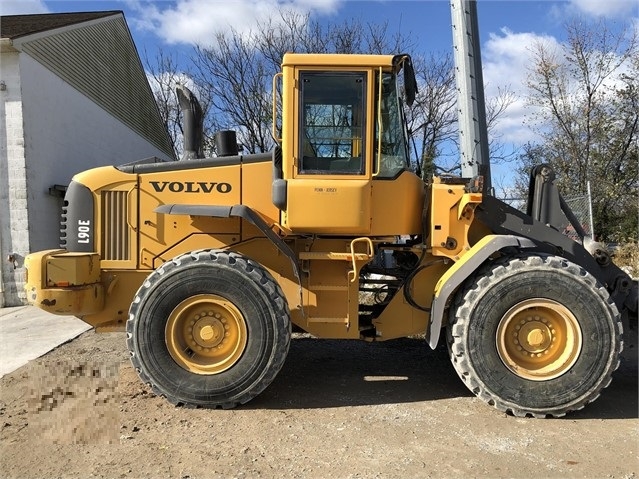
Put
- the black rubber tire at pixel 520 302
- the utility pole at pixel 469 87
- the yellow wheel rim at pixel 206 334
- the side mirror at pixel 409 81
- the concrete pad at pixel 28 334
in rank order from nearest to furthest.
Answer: the black rubber tire at pixel 520 302 < the yellow wheel rim at pixel 206 334 < the side mirror at pixel 409 81 < the concrete pad at pixel 28 334 < the utility pole at pixel 469 87

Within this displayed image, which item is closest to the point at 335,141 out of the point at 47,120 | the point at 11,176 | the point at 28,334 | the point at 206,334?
the point at 206,334

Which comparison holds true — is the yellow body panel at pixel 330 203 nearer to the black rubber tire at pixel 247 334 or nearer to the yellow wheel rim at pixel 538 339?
the black rubber tire at pixel 247 334

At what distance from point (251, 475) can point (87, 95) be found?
1328 cm

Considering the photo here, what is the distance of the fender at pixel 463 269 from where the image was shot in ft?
14.2

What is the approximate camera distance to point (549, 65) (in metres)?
19.2

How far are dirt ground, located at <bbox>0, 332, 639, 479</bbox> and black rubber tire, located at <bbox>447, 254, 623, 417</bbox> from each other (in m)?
0.19

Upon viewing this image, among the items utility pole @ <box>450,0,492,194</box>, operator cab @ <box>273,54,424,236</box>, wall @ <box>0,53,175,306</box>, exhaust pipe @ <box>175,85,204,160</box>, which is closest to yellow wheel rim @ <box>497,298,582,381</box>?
operator cab @ <box>273,54,424,236</box>

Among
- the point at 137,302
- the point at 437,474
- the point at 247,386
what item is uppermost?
the point at 137,302

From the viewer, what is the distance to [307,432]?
12.9 ft

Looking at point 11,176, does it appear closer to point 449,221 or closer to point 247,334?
point 247,334


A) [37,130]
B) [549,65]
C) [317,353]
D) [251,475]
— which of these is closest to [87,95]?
[37,130]

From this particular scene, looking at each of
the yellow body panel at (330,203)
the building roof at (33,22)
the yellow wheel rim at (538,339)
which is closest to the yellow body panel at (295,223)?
the yellow body panel at (330,203)

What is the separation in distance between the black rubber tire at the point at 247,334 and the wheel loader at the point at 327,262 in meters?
0.01

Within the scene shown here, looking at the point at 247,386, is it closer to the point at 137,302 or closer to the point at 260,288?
the point at 260,288
